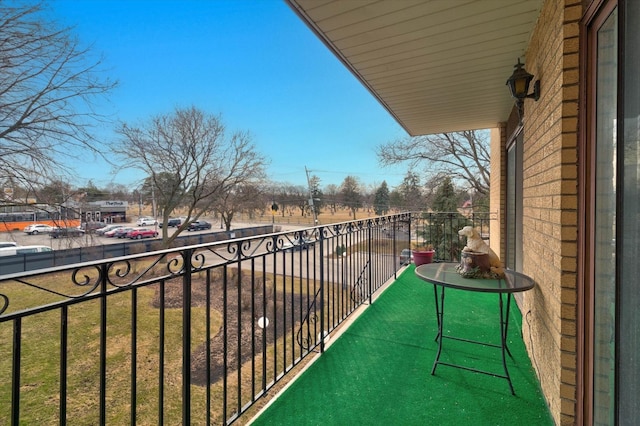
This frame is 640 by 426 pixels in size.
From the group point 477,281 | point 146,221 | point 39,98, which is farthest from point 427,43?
point 146,221

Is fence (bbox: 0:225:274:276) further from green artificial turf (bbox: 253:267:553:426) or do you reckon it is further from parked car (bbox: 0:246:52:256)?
green artificial turf (bbox: 253:267:553:426)

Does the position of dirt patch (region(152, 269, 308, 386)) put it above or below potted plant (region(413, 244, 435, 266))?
below

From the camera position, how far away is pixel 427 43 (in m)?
2.27

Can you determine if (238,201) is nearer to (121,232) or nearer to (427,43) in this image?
(121,232)

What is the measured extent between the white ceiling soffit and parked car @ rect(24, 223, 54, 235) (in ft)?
28.9

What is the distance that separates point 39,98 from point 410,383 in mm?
8812

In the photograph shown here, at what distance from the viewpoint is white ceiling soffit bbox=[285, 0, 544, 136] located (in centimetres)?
185

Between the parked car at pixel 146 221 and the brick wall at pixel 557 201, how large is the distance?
1979 cm

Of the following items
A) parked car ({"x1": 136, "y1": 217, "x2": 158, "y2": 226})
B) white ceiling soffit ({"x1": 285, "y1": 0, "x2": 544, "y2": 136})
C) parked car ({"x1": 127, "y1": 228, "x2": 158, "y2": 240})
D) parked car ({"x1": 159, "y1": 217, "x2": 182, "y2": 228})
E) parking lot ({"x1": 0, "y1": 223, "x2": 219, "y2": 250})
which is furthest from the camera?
parked car ({"x1": 159, "y1": 217, "x2": 182, "y2": 228})

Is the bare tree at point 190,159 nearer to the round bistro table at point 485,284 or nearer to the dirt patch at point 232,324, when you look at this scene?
Answer: the dirt patch at point 232,324

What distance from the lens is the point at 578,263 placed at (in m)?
1.43

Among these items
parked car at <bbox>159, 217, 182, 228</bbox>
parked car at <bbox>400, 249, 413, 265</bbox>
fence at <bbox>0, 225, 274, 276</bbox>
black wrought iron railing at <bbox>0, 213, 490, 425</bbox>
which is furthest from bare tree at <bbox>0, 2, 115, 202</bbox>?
parked car at <bbox>159, 217, 182, 228</bbox>

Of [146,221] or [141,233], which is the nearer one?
[141,233]

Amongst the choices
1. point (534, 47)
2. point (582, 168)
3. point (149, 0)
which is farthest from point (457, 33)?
point (149, 0)
